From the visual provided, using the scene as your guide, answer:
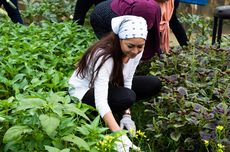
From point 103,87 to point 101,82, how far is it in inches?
1.4

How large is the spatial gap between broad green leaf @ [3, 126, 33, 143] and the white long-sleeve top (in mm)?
660

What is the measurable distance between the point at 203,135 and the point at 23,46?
1746mm

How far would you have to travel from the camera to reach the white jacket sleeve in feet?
9.24

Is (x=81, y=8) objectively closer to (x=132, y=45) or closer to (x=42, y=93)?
(x=132, y=45)

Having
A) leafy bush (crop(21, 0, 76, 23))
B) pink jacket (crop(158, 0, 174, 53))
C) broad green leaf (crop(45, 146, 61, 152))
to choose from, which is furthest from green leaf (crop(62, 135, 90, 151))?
leafy bush (crop(21, 0, 76, 23))

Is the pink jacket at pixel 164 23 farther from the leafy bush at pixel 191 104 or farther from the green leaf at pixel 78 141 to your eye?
the green leaf at pixel 78 141

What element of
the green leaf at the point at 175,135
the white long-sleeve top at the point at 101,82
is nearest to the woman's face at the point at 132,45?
the white long-sleeve top at the point at 101,82

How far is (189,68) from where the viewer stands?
368 centimetres

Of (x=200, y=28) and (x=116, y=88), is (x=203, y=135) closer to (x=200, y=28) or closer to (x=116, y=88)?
(x=116, y=88)

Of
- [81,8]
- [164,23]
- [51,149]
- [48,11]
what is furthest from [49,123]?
[48,11]

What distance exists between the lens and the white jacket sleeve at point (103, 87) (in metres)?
2.82

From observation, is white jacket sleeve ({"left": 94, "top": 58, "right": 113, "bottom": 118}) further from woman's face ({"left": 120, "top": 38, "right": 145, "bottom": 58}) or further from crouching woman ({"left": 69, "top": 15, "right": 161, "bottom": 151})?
woman's face ({"left": 120, "top": 38, "right": 145, "bottom": 58})

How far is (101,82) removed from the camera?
291 centimetres

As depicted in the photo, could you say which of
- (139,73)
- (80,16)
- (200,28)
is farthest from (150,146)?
(200,28)
